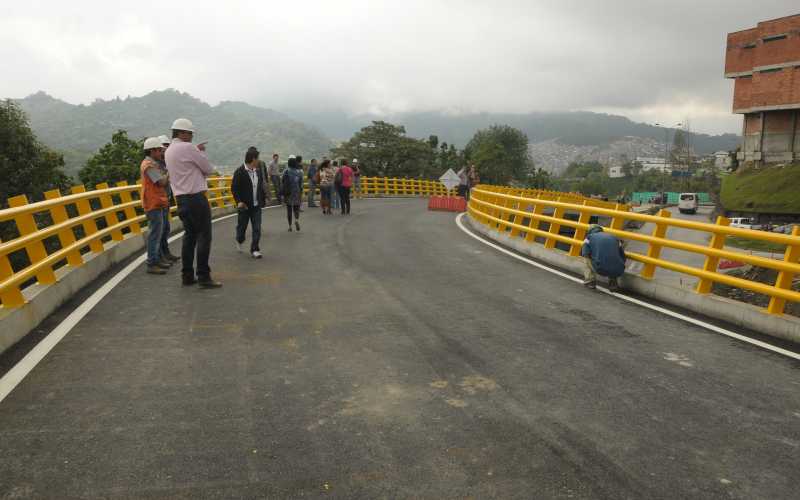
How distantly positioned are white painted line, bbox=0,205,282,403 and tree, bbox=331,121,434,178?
289 ft

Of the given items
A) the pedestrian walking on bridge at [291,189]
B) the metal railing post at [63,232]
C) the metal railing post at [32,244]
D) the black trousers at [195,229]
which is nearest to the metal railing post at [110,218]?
the metal railing post at [63,232]

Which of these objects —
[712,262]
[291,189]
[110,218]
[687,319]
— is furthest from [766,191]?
[110,218]

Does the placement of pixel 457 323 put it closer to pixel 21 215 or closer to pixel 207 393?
pixel 207 393

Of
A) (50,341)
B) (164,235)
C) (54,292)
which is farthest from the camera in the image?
(164,235)

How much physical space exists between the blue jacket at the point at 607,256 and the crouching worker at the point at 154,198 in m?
6.29

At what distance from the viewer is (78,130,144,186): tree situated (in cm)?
6053

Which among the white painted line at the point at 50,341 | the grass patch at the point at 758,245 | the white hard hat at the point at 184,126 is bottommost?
the grass patch at the point at 758,245

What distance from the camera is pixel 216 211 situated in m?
20.0

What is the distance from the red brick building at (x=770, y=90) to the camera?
61906mm

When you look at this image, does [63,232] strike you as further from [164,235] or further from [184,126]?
[164,235]

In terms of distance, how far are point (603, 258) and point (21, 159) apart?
1816 inches

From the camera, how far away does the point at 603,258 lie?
8.46m

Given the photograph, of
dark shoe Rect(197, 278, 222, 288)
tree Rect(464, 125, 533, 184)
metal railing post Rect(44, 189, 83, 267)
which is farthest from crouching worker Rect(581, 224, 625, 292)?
tree Rect(464, 125, 533, 184)

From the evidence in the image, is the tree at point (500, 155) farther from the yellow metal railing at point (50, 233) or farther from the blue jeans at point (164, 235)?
the blue jeans at point (164, 235)
